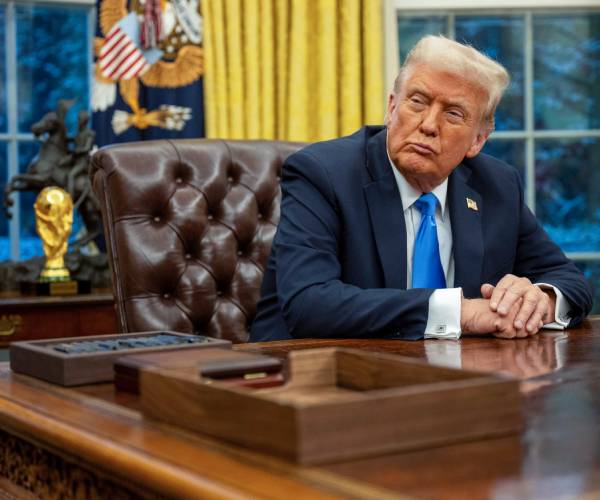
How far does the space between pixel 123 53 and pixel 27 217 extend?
84 centimetres

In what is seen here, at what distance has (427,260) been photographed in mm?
2471

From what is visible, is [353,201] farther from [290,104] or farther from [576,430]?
[290,104]

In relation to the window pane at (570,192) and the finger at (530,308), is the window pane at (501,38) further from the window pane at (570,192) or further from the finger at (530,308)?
the finger at (530,308)

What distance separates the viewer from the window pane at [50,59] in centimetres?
445

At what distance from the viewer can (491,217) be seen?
8.79 feet

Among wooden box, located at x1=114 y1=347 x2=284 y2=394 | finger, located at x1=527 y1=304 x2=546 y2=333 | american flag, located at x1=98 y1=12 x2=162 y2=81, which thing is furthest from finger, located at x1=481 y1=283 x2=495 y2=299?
american flag, located at x1=98 y1=12 x2=162 y2=81

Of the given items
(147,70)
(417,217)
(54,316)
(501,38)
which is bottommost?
(54,316)

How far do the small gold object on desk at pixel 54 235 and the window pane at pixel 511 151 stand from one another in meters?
2.07

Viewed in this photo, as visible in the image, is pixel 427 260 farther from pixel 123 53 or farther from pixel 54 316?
pixel 123 53

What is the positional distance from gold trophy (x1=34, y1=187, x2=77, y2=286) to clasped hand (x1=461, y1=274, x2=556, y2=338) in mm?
1956

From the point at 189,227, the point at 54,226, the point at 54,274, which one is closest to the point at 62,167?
the point at 54,226

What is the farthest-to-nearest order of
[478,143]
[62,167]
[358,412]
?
[62,167] < [478,143] < [358,412]

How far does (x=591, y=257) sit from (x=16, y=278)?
103 inches

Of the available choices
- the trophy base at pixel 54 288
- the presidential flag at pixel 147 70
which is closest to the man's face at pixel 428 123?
the trophy base at pixel 54 288
